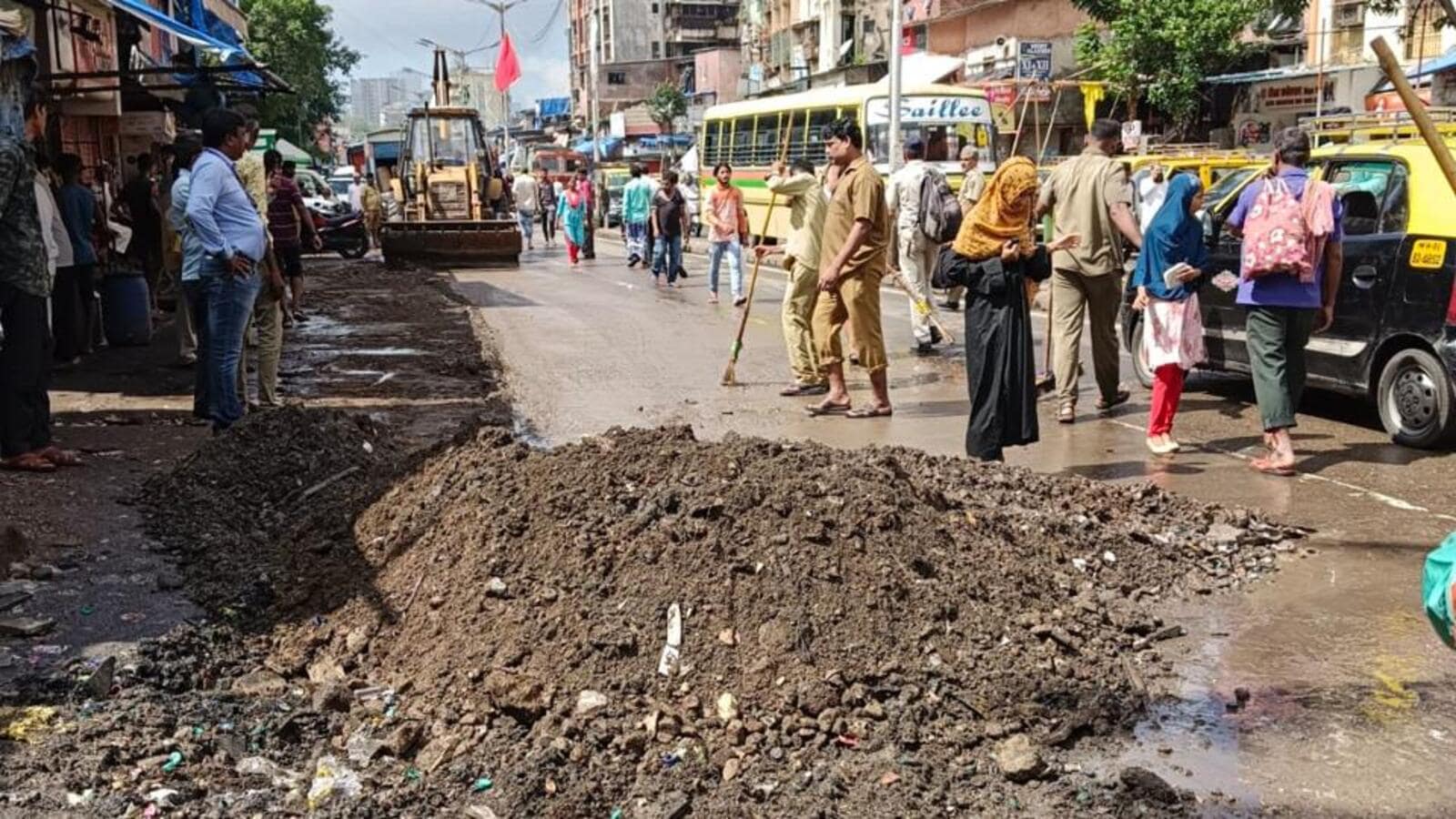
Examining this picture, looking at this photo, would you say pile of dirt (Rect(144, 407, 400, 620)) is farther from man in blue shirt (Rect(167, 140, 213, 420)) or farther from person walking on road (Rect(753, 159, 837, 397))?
person walking on road (Rect(753, 159, 837, 397))

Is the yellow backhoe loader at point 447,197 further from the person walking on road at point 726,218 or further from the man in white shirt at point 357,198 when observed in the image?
the person walking on road at point 726,218

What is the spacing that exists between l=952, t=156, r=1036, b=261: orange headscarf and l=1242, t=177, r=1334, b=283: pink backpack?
1233 mm

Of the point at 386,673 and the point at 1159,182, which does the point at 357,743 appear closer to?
the point at 386,673

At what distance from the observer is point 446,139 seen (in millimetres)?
25984

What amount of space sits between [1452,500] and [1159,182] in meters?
9.57

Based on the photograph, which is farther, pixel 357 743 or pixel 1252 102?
pixel 1252 102

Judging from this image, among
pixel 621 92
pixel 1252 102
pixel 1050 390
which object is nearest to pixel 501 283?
pixel 1050 390

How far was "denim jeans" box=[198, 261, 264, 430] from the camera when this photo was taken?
25.6 ft

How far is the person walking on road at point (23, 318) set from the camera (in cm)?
675

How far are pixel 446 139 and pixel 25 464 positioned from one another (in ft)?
65.3

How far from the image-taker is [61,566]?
555cm

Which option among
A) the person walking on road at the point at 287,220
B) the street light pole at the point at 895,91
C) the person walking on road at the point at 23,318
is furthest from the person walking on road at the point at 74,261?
the street light pole at the point at 895,91

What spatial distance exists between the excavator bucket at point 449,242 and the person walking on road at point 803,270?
13303 millimetres

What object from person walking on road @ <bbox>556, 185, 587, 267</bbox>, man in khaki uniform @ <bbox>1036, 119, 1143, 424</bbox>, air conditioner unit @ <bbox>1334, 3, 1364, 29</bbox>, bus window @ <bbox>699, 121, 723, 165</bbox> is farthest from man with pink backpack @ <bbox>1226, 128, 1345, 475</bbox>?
air conditioner unit @ <bbox>1334, 3, 1364, 29</bbox>
